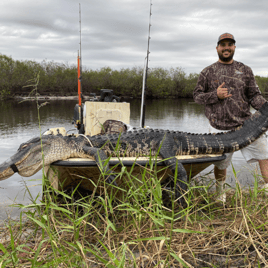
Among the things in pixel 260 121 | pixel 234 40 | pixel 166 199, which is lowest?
pixel 166 199

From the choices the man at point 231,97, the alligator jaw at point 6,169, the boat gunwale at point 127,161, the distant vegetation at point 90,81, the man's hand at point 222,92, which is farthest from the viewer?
the distant vegetation at point 90,81

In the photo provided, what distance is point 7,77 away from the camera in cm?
2914

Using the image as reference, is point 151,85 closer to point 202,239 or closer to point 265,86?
point 265,86

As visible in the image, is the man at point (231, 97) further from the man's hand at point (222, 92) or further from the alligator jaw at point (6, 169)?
the alligator jaw at point (6, 169)

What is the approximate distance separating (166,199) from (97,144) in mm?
1193

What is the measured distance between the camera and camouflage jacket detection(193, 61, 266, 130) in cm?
355

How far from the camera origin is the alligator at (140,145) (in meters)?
2.88

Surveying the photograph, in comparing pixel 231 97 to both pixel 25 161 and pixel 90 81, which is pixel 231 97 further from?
pixel 90 81

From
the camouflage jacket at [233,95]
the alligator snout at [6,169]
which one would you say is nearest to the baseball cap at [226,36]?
the camouflage jacket at [233,95]

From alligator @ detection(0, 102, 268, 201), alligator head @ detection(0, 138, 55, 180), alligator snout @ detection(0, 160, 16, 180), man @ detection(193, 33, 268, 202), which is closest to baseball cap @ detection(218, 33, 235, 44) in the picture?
man @ detection(193, 33, 268, 202)

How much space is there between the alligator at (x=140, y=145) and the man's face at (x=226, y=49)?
32.8 inches

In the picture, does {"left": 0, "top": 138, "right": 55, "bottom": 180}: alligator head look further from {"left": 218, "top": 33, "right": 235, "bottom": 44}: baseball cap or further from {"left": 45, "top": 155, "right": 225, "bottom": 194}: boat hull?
{"left": 218, "top": 33, "right": 235, "bottom": 44}: baseball cap

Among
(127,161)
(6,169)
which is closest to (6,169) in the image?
(6,169)


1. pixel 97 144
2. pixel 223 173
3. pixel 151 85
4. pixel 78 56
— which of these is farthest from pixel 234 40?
pixel 151 85
